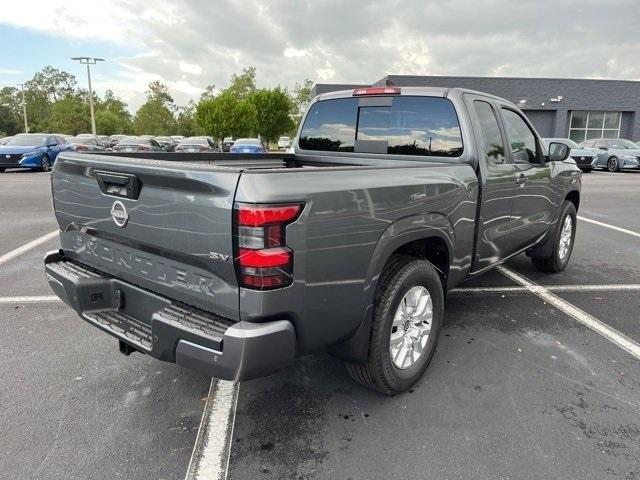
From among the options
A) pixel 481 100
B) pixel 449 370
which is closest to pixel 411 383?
pixel 449 370

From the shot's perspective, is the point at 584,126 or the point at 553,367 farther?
the point at 584,126

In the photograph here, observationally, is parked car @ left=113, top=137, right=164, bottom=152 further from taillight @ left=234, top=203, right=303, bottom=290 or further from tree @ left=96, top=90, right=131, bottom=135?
tree @ left=96, top=90, right=131, bottom=135

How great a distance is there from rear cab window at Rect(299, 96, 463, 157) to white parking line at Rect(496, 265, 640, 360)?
2024mm

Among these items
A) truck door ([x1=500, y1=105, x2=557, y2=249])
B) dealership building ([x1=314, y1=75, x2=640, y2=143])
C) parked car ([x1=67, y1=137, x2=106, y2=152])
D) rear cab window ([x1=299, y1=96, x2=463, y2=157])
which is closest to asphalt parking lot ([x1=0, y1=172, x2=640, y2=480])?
truck door ([x1=500, y1=105, x2=557, y2=249])

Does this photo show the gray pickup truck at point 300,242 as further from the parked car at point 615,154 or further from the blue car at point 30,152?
the parked car at point 615,154

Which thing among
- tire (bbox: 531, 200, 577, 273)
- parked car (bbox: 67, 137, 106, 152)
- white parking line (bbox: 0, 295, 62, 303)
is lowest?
white parking line (bbox: 0, 295, 62, 303)

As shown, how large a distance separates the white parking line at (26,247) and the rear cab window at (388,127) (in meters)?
4.33

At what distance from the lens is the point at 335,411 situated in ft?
9.96

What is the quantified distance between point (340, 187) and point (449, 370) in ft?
5.84

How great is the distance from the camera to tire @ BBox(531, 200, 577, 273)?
5594 millimetres

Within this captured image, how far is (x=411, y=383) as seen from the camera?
3.23 metres

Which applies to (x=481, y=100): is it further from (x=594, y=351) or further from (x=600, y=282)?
(x=600, y=282)

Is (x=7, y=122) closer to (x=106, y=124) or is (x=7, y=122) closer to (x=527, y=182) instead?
(x=106, y=124)

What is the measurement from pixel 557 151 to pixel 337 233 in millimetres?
3371
